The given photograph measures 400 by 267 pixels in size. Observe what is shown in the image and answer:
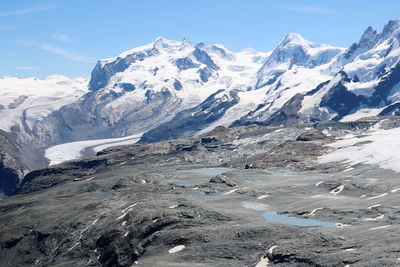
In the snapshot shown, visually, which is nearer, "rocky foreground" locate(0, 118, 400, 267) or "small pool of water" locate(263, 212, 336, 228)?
"rocky foreground" locate(0, 118, 400, 267)

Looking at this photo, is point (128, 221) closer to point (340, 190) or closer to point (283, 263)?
point (283, 263)

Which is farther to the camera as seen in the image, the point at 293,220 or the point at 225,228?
the point at 293,220

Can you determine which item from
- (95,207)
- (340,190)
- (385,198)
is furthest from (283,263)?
(95,207)

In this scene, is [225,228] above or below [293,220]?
above

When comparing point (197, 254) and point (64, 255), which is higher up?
point (197, 254)

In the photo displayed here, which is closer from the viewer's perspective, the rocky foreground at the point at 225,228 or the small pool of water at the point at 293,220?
the rocky foreground at the point at 225,228

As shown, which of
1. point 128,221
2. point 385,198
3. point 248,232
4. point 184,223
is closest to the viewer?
point 248,232

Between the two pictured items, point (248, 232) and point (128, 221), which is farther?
point (128, 221)

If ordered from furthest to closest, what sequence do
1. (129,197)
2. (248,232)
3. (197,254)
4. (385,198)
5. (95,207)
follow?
(129,197) < (95,207) < (385,198) < (248,232) < (197,254)
